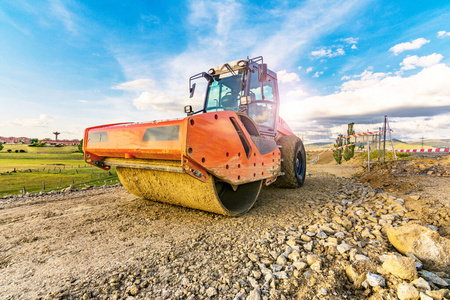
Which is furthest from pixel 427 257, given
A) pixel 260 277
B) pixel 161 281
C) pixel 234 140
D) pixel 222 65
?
pixel 222 65

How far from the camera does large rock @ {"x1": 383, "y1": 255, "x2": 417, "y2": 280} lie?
2.06 meters

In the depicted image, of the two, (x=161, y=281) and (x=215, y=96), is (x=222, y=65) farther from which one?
(x=161, y=281)

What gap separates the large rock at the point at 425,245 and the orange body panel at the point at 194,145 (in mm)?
1976

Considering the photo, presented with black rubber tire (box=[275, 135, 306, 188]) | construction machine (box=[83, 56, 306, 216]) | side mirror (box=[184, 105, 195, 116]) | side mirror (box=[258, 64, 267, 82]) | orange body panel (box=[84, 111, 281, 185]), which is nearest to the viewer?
orange body panel (box=[84, 111, 281, 185])

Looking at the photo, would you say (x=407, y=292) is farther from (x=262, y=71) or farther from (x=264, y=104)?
(x=264, y=104)

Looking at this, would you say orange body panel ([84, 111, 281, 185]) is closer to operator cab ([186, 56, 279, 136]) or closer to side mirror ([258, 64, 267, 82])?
operator cab ([186, 56, 279, 136])

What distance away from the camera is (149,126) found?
120 inches

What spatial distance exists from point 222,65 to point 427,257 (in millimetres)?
4435

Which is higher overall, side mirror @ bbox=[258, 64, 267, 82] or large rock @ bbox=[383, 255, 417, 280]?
side mirror @ bbox=[258, 64, 267, 82]

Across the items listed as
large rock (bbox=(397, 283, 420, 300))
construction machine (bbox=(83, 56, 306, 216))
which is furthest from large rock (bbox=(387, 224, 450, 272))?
construction machine (bbox=(83, 56, 306, 216))

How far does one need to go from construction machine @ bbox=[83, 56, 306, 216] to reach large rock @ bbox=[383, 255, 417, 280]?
188 centimetres

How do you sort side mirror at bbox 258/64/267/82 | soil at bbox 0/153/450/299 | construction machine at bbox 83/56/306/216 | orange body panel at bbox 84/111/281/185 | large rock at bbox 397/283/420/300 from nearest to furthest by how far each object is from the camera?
large rock at bbox 397/283/420/300 → soil at bbox 0/153/450/299 → orange body panel at bbox 84/111/281/185 → construction machine at bbox 83/56/306/216 → side mirror at bbox 258/64/267/82

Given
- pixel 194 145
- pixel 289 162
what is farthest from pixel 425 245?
pixel 289 162

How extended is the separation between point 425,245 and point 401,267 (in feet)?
2.43
